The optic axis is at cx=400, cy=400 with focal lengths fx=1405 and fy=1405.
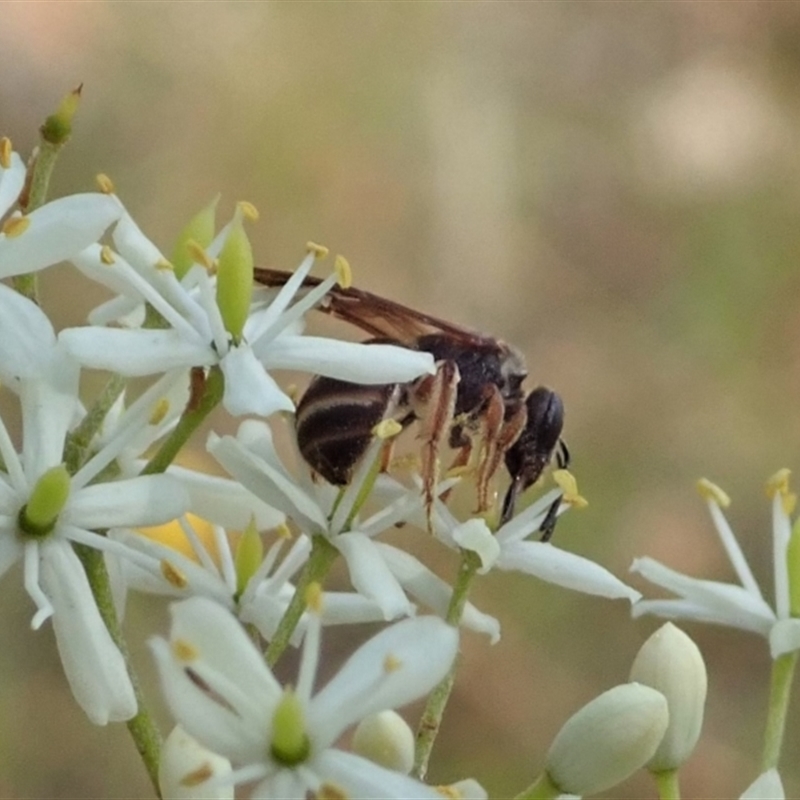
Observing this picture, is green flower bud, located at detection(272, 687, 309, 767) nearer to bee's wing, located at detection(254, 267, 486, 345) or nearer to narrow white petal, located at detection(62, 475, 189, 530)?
narrow white petal, located at detection(62, 475, 189, 530)

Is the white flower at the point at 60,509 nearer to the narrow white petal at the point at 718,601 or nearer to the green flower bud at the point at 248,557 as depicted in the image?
the green flower bud at the point at 248,557

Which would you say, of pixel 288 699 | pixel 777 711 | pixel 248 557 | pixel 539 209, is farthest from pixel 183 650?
pixel 539 209

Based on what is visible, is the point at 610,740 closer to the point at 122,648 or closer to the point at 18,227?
Result: the point at 122,648

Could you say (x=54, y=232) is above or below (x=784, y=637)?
above

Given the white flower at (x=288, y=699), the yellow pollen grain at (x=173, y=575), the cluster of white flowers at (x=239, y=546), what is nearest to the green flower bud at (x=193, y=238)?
the cluster of white flowers at (x=239, y=546)

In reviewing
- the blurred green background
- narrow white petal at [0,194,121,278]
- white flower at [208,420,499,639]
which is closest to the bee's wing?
white flower at [208,420,499,639]

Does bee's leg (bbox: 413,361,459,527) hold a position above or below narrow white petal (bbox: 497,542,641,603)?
above
